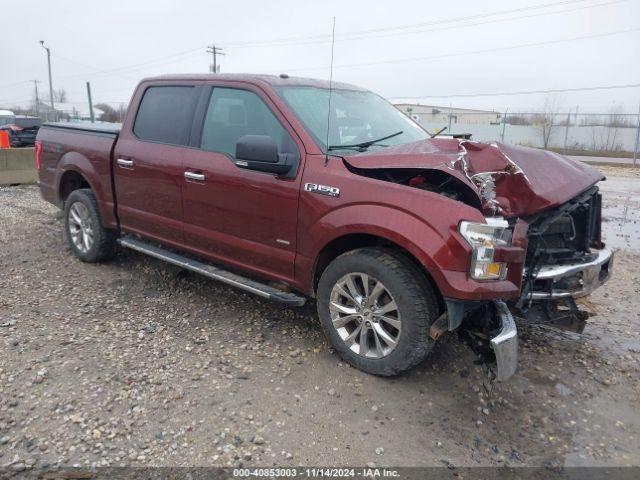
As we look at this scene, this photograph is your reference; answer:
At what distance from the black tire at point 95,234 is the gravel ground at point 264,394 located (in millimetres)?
819

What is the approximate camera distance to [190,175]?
423cm

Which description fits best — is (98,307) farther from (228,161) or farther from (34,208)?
(34,208)

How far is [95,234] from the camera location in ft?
17.9

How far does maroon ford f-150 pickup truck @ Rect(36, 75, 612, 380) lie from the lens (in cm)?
306

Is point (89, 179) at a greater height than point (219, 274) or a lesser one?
greater

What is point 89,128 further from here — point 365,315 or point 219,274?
point 365,315

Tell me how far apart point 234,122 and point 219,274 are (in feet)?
4.04

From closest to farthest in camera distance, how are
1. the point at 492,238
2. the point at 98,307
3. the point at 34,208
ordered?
the point at 492,238 → the point at 98,307 → the point at 34,208

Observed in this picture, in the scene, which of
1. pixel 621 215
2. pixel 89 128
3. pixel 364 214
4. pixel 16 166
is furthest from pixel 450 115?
pixel 364 214

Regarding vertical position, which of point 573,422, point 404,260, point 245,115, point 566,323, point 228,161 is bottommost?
point 573,422

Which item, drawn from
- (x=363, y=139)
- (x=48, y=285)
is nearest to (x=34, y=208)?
(x=48, y=285)

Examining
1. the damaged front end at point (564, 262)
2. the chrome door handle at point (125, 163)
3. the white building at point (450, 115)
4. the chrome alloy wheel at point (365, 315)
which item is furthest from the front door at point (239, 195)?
the white building at point (450, 115)

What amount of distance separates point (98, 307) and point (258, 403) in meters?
2.09

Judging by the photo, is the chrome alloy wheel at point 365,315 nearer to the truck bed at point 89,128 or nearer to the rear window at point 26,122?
the truck bed at point 89,128
